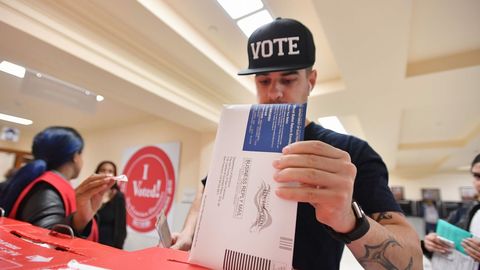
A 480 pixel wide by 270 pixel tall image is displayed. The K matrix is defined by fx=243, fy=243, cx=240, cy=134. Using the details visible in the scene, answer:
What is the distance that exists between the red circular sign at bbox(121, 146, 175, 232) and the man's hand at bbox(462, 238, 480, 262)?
273 cm

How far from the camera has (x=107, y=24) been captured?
5.32 ft

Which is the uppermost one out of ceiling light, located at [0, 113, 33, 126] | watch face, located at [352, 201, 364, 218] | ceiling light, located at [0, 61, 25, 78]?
ceiling light, located at [0, 61, 25, 78]

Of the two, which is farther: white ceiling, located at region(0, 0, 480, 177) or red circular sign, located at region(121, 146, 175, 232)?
red circular sign, located at region(121, 146, 175, 232)

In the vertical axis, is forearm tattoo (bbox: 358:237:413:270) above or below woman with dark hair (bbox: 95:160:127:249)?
above

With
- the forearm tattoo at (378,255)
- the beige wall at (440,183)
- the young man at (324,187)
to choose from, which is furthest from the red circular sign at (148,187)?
the beige wall at (440,183)

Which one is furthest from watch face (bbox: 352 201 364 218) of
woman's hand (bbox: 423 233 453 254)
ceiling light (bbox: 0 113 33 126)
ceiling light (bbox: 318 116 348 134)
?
ceiling light (bbox: 318 116 348 134)

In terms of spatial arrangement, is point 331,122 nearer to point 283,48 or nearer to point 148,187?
point 148,187

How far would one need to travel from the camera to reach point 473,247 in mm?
1097

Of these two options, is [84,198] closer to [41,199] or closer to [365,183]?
[41,199]

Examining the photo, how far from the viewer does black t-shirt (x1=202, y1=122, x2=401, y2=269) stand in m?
0.55

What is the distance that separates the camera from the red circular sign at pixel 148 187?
3115 mm

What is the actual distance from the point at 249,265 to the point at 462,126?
5351 mm

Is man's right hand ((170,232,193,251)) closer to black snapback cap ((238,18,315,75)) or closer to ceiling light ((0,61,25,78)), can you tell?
black snapback cap ((238,18,315,75))

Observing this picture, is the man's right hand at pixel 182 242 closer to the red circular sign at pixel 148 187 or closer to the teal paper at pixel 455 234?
the teal paper at pixel 455 234
